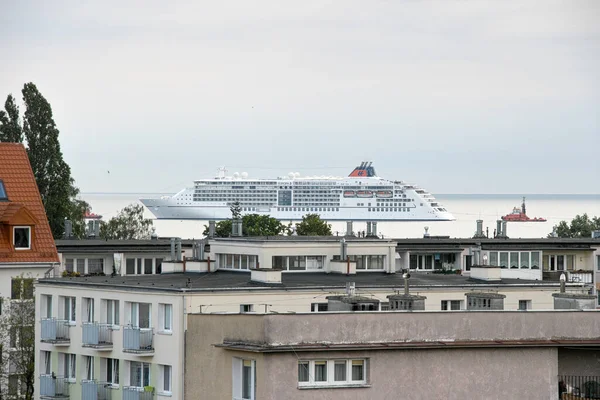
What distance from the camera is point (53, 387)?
1574 inches

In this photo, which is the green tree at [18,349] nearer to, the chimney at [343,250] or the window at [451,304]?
the chimney at [343,250]

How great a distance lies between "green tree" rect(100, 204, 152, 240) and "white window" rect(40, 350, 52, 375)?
73.3m

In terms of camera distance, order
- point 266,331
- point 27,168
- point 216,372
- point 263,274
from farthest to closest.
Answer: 1. point 27,168
2. point 263,274
3. point 216,372
4. point 266,331

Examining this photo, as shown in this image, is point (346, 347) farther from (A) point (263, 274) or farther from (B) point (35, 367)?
(B) point (35, 367)

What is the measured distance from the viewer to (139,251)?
199ft

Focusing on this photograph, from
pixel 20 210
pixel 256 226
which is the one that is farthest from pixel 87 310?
pixel 256 226

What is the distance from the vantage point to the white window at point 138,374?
3741cm

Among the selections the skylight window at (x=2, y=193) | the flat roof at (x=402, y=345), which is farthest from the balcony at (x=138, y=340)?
the skylight window at (x=2, y=193)

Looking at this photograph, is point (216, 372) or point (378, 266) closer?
point (216, 372)

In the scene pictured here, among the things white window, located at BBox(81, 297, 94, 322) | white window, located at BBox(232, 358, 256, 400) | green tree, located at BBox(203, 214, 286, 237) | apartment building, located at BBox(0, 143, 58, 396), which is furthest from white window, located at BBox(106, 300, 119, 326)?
green tree, located at BBox(203, 214, 286, 237)

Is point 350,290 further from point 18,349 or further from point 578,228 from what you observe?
point 578,228

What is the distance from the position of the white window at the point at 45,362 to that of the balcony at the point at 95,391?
3145 mm

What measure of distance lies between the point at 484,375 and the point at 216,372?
530cm

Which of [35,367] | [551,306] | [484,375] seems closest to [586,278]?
[551,306]
